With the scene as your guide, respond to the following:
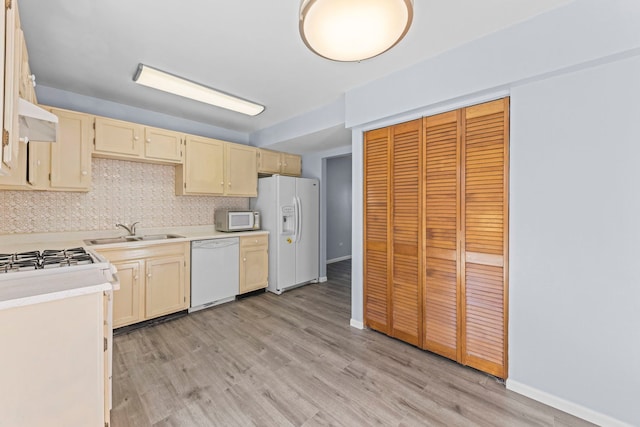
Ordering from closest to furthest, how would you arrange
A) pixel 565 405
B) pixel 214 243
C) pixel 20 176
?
pixel 565 405 → pixel 20 176 → pixel 214 243

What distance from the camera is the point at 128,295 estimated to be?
279 cm

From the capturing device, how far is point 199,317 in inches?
125

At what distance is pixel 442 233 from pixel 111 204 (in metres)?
3.56

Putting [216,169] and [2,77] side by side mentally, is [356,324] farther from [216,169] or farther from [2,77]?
[2,77]

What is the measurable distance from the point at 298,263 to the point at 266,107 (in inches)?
90.8

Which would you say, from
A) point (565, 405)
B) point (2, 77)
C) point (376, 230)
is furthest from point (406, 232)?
point (2, 77)

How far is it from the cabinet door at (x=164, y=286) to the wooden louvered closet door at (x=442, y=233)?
2680 mm

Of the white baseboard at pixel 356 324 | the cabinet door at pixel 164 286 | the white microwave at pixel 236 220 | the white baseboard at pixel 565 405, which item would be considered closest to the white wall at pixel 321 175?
the white microwave at pixel 236 220

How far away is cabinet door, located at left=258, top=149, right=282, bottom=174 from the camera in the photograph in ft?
13.7

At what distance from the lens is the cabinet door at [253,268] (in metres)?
3.79

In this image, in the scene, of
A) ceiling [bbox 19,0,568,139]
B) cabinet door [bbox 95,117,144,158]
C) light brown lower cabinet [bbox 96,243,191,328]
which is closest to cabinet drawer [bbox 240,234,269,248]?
light brown lower cabinet [bbox 96,243,191,328]

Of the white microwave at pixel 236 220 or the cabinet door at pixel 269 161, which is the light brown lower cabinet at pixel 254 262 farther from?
the cabinet door at pixel 269 161

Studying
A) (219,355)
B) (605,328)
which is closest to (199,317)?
(219,355)

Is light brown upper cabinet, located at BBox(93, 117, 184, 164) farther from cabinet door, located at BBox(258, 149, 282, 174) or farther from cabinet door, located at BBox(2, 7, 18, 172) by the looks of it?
cabinet door, located at BBox(2, 7, 18, 172)
